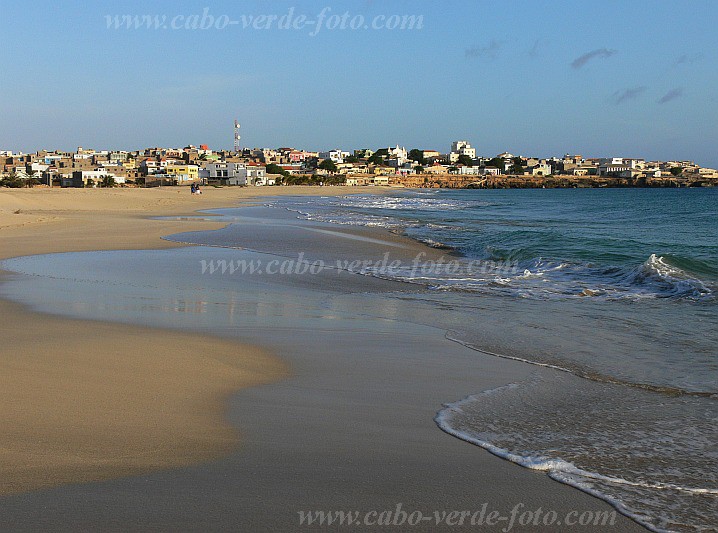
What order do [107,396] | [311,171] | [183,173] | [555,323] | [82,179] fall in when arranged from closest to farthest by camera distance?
[107,396] < [555,323] < [82,179] < [183,173] < [311,171]

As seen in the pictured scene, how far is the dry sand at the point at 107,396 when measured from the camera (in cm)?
324

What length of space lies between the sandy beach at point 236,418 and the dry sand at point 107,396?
14 mm

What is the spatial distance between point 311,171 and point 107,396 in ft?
451

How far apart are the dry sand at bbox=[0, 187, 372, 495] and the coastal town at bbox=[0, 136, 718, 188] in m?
74.3

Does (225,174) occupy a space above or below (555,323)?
above

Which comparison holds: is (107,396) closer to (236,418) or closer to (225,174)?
(236,418)

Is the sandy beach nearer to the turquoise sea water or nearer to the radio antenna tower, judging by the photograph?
the turquoise sea water

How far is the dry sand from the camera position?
324 centimetres

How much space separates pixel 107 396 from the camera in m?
4.24

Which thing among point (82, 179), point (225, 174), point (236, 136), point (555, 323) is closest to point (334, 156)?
point (236, 136)

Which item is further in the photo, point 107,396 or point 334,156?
point 334,156

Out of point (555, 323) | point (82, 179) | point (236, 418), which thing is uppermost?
point (82, 179)

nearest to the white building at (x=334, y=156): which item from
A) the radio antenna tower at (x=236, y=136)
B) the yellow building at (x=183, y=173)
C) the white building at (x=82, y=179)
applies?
the radio antenna tower at (x=236, y=136)

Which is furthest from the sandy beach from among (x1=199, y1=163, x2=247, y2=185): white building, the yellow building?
the yellow building
